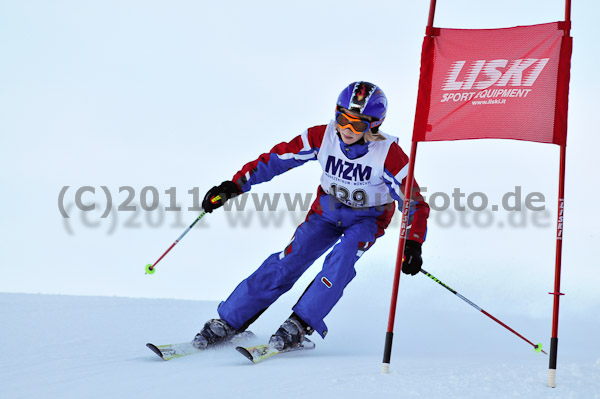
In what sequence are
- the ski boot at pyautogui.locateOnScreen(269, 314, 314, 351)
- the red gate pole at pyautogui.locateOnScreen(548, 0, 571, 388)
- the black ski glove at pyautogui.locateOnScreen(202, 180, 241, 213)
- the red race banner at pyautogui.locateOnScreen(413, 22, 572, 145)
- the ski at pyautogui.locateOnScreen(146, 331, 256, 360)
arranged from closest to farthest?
the red gate pole at pyautogui.locateOnScreen(548, 0, 571, 388)
the red race banner at pyautogui.locateOnScreen(413, 22, 572, 145)
the ski at pyautogui.locateOnScreen(146, 331, 256, 360)
the ski boot at pyautogui.locateOnScreen(269, 314, 314, 351)
the black ski glove at pyautogui.locateOnScreen(202, 180, 241, 213)

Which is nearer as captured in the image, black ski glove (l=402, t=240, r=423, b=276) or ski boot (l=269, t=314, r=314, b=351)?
black ski glove (l=402, t=240, r=423, b=276)

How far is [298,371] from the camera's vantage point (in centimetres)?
327

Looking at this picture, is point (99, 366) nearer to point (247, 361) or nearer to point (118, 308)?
point (247, 361)

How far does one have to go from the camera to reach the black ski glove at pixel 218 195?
430 centimetres

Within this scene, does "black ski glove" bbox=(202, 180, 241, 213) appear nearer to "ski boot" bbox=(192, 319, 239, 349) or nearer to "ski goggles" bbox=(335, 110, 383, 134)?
"ski boot" bbox=(192, 319, 239, 349)

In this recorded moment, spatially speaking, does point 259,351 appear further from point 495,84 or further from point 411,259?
point 495,84

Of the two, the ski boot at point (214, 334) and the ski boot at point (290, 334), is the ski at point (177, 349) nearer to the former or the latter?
the ski boot at point (214, 334)

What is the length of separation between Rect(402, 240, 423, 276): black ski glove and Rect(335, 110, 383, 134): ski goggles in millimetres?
843

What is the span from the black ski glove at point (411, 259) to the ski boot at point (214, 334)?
54.0 inches

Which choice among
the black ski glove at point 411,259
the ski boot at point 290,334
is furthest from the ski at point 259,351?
the black ski glove at point 411,259

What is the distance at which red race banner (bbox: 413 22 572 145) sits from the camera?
136 inches

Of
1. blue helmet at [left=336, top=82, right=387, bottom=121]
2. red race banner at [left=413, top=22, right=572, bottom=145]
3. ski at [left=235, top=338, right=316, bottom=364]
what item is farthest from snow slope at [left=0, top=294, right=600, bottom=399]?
blue helmet at [left=336, top=82, right=387, bottom=121]

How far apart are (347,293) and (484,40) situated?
3485 millimetres

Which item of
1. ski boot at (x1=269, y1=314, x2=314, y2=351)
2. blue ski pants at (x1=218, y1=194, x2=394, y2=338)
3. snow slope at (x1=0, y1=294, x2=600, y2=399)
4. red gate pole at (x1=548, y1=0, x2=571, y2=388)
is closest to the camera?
snow slope at (x1=0, y1=294, x2=600, y2=399)
